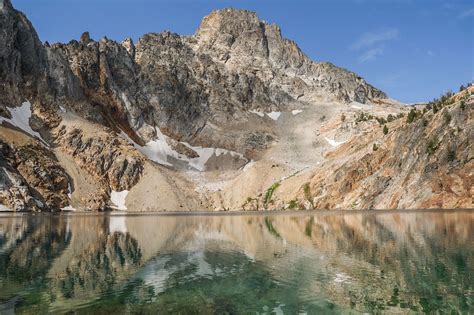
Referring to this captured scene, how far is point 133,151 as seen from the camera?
499 feet

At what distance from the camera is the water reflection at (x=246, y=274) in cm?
1925

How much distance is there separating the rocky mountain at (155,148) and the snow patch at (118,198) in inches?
20.0

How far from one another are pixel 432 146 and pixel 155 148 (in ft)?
354

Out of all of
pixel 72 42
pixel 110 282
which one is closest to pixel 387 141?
pixel 110 282

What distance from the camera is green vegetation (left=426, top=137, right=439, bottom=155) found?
95.8 m

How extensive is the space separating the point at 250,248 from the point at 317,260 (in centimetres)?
880

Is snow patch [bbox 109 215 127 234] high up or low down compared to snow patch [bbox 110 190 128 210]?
down

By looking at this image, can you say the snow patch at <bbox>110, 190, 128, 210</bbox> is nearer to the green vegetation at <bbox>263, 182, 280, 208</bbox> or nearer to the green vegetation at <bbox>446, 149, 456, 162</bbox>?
the green vegetation at <bbox>263, 182, 280, 208</bbox>

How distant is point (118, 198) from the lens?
140000 mm

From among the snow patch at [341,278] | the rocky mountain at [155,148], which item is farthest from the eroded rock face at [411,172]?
the snow patch at [341,278]

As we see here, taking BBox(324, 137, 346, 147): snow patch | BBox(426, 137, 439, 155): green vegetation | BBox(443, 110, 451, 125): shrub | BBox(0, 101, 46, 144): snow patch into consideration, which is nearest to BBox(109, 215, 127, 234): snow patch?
BBox(426, 137, 439, 155): green vegetation

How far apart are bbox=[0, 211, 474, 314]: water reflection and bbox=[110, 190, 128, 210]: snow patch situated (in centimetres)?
9338

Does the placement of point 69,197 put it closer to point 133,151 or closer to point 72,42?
point 133,151

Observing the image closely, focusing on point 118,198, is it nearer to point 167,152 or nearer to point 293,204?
point 167,152
